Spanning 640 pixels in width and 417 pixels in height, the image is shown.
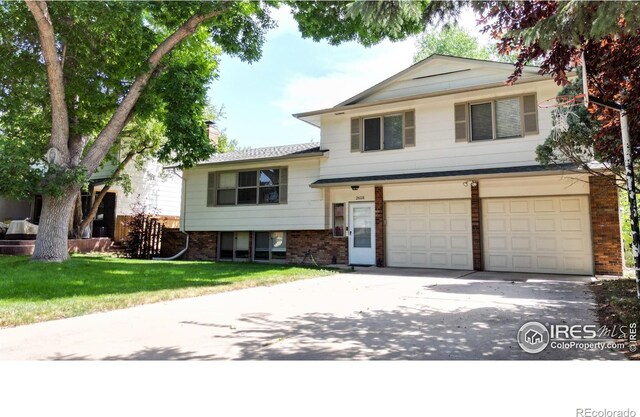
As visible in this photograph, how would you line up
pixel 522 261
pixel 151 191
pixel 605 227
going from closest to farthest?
pixel 605 227, pixel 522 261, pixel 151 191

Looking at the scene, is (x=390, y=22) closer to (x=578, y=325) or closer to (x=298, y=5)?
(x=578, y=325)

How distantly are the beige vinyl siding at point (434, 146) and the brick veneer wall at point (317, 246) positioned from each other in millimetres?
2147

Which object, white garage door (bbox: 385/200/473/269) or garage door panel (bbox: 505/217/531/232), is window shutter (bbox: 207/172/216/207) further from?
garage door panel (bbox: 505/217/531/232)

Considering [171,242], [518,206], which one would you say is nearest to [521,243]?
[518,206]

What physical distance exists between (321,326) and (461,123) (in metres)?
9.13

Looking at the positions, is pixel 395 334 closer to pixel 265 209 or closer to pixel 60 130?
pixel 60 130

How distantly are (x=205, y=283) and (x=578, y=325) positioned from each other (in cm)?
667

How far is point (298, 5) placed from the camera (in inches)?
460

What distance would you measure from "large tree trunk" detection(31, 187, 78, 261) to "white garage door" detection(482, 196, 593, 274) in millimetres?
11525

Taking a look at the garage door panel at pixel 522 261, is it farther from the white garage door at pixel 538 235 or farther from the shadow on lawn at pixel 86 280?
the shadow on lawn at pixel 86 280

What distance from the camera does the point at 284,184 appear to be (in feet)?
49.3

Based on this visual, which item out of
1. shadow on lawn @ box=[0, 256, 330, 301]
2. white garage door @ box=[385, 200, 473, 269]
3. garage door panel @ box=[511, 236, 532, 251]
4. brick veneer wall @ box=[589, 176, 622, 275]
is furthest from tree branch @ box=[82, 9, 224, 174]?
brick veneer wall @ box=[589, 176, 622, 275]

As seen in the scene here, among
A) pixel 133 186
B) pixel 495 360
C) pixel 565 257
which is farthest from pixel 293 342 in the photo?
pixel 133 186

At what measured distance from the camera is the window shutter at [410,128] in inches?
501
